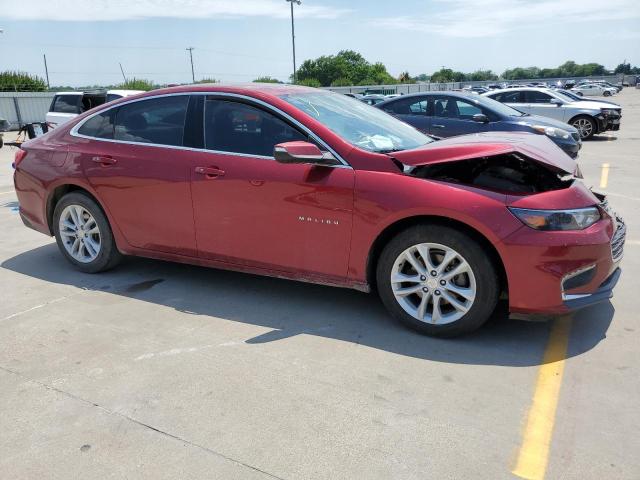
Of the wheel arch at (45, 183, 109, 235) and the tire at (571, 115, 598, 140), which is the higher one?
the wheel arch at (45, 183, 109, 235)

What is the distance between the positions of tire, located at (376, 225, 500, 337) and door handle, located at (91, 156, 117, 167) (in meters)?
2.45

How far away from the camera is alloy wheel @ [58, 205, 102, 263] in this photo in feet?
16.0

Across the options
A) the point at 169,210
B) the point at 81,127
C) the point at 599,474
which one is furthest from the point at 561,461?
the point at 81,127

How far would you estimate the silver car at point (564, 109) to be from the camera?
1569cm

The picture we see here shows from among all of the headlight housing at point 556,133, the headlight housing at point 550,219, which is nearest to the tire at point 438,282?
the headlight housing at point 550,219

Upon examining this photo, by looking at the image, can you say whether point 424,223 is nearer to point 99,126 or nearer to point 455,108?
point 99,126

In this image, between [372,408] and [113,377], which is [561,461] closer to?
[372,408]

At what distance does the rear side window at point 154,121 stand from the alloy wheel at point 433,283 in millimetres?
2061

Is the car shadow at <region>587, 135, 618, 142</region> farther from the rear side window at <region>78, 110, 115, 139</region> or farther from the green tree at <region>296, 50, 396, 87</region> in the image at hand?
the green tree at <region>296, 50, 396, 87</region>

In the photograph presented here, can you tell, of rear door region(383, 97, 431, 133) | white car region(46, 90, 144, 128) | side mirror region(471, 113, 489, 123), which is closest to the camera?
side mirror region(471, 113, 489, 123)

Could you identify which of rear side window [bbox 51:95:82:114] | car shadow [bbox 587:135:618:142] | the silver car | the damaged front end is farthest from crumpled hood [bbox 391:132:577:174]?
car shadow [bbox 587:135:618:142]

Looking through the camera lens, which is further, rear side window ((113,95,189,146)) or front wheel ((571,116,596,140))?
front wheel ((571,116,596,140))

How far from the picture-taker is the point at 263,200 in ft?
12.8

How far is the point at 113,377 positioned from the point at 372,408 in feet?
5.01
